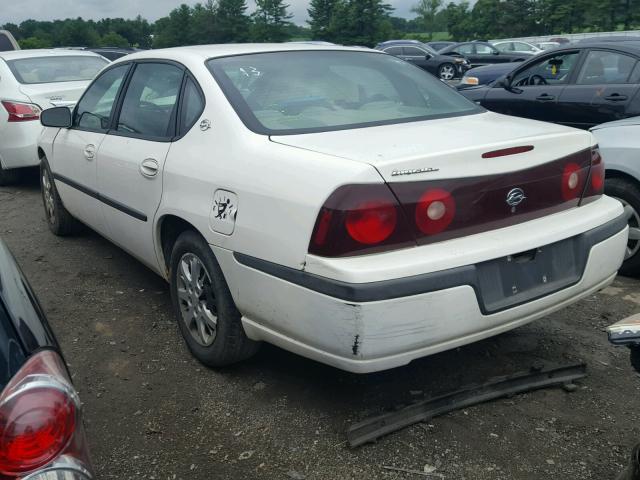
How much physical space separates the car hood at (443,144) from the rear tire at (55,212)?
3181 mm

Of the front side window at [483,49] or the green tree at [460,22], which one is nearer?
the front side window at [483,49]

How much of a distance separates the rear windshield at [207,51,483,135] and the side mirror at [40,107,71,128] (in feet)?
5.75

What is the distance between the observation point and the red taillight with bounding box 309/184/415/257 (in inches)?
93.6

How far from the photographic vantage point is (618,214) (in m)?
3.07

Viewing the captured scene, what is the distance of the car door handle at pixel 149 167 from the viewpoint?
11.2ft

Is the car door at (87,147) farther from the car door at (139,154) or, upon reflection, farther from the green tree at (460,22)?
the green tree at (460,22)

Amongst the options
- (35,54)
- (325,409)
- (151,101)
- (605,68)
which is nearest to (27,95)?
(35,54)

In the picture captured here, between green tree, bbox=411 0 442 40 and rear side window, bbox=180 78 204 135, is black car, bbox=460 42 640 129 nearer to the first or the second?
rear side window, bbox=180 78 204 135

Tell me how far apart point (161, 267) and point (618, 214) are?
2.35 meters

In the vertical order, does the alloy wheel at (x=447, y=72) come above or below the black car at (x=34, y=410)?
below

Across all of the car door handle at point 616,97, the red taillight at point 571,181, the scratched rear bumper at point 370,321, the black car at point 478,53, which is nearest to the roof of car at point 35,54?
the car door handle at point 616,97

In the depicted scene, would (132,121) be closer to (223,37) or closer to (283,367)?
(283,367)

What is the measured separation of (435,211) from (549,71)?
5188mm

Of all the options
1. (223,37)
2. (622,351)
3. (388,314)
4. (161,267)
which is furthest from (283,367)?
(223,37)
